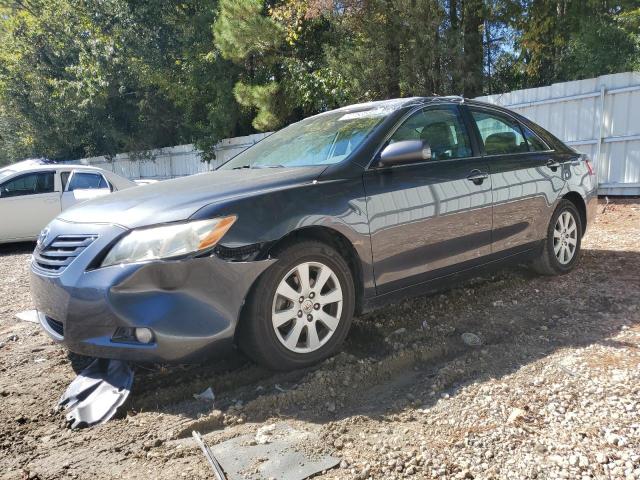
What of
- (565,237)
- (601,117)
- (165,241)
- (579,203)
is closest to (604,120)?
(601,117)

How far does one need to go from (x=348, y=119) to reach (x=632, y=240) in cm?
438

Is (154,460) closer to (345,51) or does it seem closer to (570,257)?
(570,257)

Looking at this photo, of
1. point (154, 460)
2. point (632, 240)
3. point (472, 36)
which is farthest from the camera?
point (472, 36)

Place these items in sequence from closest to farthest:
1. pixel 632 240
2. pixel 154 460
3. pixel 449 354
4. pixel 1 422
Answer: pixel 154 460, pixel 1 422, pixel 449 354, pixel 632 240

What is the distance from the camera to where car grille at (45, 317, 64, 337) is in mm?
3037

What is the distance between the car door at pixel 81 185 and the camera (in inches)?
352

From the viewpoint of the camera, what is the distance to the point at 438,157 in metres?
4.02

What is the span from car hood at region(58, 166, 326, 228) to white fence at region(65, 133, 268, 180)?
1252 cm

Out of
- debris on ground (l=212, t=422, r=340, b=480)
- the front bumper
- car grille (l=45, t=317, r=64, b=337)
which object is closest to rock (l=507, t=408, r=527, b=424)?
debris on ground (l=212, t=422, r=340, b=480)

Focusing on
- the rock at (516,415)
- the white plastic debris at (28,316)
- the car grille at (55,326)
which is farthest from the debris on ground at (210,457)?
the white plastic debris at (28,316)

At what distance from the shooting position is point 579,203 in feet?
17.1

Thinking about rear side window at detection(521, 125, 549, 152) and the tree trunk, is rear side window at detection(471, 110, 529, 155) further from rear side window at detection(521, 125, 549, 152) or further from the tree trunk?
the tree trunk

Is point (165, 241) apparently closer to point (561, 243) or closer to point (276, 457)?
point (276, 457)

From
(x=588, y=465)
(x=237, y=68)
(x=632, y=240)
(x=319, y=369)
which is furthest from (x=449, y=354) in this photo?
(x=237, y=68)
